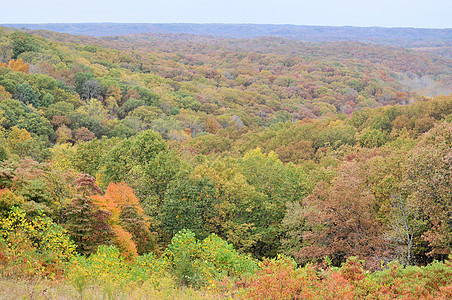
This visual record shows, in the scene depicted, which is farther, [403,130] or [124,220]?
[403,130]

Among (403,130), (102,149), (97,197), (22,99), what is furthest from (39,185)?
(22,99)

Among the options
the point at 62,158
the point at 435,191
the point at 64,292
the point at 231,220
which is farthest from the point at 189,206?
the point at 62,158

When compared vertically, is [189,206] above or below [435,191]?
below

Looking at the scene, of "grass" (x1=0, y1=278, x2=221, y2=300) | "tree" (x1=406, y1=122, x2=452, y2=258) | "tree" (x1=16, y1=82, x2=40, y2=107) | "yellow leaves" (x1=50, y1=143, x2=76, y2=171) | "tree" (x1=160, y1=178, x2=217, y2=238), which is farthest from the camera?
"tree" (x1=16, y1=82, x2=40, y2=107)

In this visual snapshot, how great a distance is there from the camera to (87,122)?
221 ft

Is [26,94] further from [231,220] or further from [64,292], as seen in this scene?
[64,292]

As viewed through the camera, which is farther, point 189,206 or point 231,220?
point 231,220

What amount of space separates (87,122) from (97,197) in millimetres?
54044

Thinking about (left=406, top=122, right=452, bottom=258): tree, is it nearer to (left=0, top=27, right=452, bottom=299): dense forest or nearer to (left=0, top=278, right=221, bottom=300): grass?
(left=0, top=27, right=452, bottom=299): dense forest

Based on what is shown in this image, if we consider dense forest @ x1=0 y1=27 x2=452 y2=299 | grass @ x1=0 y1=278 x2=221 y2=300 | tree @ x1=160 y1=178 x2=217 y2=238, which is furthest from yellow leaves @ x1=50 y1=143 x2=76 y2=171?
grass @ x1=0 y1=278 x2=221 y2=300

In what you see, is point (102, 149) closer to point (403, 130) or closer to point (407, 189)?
point (407, 189)

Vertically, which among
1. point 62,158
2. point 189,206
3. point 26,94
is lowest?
point 189,206

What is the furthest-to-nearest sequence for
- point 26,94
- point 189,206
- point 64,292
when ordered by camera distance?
point 26,94
point 189,206
point 64,292

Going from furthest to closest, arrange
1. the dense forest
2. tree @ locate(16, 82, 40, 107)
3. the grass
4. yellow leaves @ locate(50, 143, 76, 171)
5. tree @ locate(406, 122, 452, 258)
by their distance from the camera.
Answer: tree @ locate(16, 82, 40, 107) → yellow leaves @ locate(50, 143, 76, 171) → tree @ locate(406, 122, 452, 258) → the dense forest → the grass
